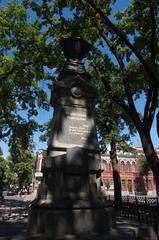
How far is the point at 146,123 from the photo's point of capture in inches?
518

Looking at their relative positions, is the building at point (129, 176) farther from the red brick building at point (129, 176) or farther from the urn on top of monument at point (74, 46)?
the urn on top of monument at point (74, 46)

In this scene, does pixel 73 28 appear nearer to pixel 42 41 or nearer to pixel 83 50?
pixel 42 41

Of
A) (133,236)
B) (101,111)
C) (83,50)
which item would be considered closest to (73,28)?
(83,50)

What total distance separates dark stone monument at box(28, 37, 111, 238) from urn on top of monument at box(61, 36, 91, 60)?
97mm

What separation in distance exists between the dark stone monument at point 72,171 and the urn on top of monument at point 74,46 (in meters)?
0.10

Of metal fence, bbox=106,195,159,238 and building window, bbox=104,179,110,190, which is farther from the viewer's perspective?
building window, bbox=104,179,110,190

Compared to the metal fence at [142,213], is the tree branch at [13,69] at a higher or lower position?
higher

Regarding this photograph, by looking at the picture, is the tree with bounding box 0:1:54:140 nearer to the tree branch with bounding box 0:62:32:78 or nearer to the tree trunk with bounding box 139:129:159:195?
the tree branch with bounding box 0:62:32:78

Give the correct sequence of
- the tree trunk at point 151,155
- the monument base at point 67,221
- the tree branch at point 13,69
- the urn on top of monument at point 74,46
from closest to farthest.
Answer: the monument base at point 67,221 < the urn on top of monument at point 74,46 < the tree trunk at point 151,155 < the tree branch at point 13,69

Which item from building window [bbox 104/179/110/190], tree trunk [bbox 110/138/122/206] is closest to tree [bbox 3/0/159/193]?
tree trunk [bbox 110/138/122/206]

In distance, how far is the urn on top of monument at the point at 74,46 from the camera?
10.2 meters

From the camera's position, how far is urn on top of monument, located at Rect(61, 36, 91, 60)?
1021 centimetres

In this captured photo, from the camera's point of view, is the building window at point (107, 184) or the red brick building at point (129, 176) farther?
the red brick building at point (129, 176)

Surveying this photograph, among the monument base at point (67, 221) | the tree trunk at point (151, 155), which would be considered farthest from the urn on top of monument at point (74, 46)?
the monument base at point (67, 221)
